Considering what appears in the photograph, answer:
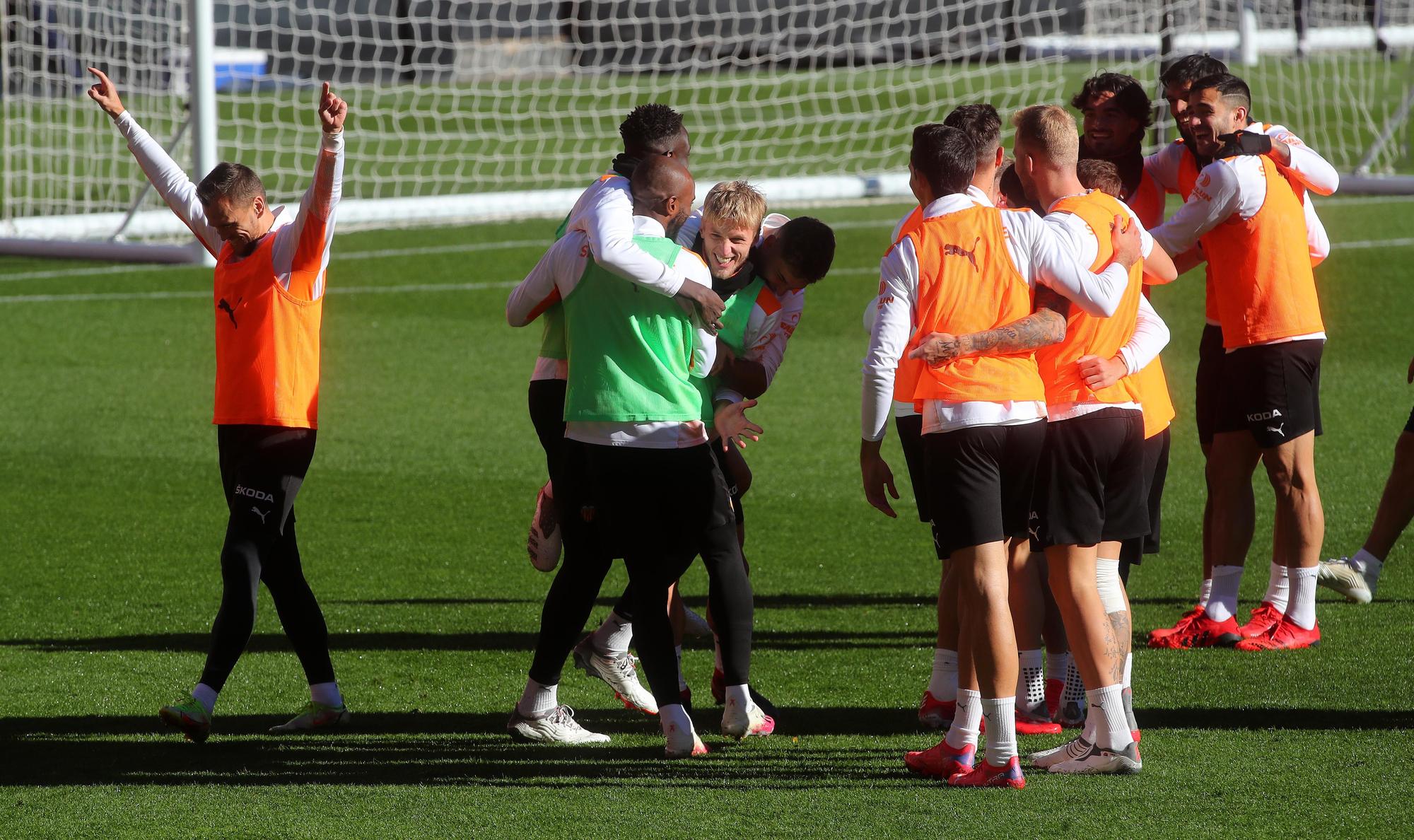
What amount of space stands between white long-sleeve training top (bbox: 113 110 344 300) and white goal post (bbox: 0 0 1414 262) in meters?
8.09

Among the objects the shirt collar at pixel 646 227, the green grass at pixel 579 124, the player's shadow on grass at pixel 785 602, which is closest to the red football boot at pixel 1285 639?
the player's shadow on grass at pixel 785 602

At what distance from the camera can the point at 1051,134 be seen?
4359 millimetres

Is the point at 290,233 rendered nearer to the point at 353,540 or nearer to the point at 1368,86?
the point at 353,540

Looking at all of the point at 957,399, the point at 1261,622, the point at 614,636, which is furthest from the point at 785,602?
the point at 957,399

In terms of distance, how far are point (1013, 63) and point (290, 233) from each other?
16.0 metres

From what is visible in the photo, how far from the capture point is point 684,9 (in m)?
24.2

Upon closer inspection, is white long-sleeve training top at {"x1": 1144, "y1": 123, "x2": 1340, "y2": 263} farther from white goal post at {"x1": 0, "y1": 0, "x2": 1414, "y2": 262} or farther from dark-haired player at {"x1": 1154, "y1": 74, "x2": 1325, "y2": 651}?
white goal post at {"x1": 0, "y1": 0, "x2": 1414, "y2": 262}

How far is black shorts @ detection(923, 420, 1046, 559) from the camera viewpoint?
13.6ft

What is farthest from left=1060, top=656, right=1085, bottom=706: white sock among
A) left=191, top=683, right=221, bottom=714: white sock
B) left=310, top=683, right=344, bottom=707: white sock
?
left=191, top=683, right=221, bottom=714: white sock

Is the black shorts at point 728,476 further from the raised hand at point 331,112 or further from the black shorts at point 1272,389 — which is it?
the black shorts at point 1272,389

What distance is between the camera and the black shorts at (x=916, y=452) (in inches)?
182

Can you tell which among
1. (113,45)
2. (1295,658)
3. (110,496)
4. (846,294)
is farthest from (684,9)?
(1295,658)

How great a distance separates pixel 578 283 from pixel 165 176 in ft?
4.80

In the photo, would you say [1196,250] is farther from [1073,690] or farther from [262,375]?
[262,375]
